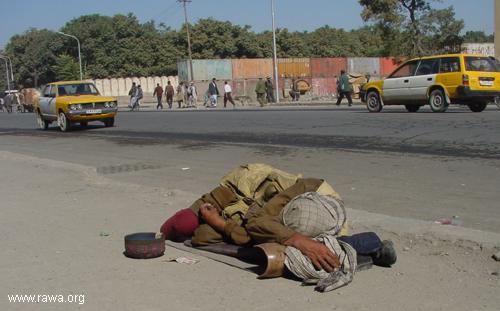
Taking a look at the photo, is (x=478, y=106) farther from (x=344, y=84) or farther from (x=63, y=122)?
(x=63, y=122)

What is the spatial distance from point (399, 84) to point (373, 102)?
1414mm

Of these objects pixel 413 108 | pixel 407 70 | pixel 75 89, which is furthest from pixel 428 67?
pixel 75 89

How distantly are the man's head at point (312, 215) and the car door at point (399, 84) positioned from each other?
1556 centimetres

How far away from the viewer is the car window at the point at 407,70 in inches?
766

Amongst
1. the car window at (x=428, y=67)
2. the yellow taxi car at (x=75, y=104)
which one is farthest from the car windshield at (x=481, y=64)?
the yellow taxi car at (x=75, y=104)

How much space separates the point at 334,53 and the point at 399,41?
40.0m

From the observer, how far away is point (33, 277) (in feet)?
14.7

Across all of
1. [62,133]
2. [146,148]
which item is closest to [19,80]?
[62,133]

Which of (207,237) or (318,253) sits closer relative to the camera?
(318,253)

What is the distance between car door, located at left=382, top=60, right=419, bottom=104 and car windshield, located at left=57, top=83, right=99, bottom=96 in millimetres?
10300

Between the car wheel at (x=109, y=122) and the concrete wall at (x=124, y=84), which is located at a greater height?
the concrete wall at (x=124, y=84)

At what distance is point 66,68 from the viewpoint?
241 ft

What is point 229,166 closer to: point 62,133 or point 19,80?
point 62,133

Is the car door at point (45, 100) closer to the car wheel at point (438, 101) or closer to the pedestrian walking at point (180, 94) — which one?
the car wheel at point (438, 101)
